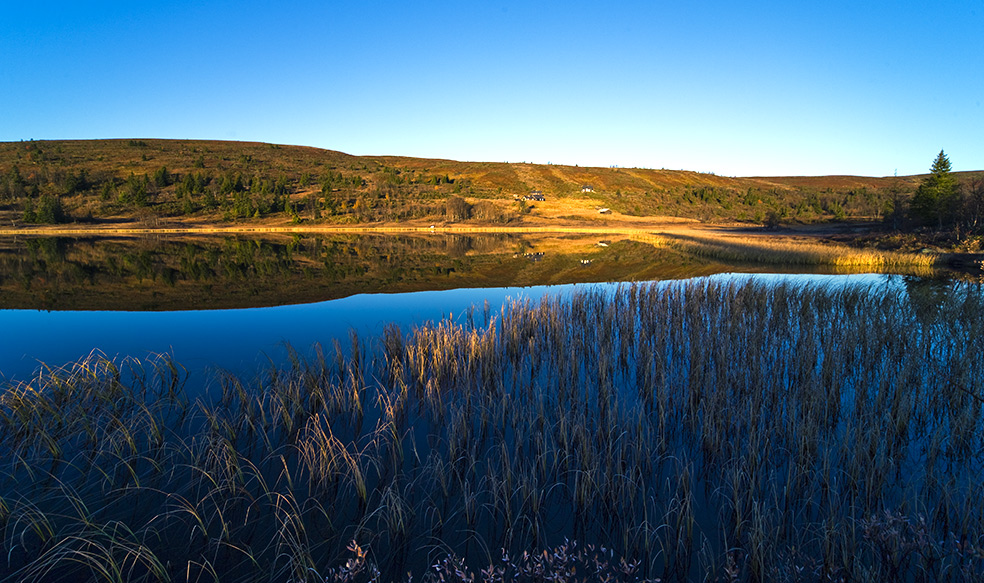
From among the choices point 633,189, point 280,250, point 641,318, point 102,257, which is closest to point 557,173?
point 633,189

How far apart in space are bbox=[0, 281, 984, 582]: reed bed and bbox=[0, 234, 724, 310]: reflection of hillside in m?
9.10

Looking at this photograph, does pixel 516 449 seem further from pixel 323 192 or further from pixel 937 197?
pixel 323 192

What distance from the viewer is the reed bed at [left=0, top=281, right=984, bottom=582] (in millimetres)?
3408

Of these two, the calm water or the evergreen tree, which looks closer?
the calm water

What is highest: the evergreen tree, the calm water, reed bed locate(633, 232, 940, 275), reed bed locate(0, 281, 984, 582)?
the evergreen tree

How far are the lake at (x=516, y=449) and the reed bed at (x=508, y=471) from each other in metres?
0.03

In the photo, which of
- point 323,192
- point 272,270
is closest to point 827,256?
point 272,270

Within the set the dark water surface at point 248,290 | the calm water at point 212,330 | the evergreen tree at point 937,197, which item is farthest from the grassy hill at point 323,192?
the calm water at point 212,330

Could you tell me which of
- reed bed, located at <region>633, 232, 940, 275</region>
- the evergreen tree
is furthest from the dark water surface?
the evergreen tree

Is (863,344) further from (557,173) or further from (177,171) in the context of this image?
(557,173)

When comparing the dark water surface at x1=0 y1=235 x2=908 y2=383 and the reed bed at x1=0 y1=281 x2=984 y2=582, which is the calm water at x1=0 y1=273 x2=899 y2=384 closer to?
the dark water surface at x1=0 y1=235 x2=908 y2=383

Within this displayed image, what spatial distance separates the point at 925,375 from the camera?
7191 mm

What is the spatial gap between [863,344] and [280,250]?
100 feet

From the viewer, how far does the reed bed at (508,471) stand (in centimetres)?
341
